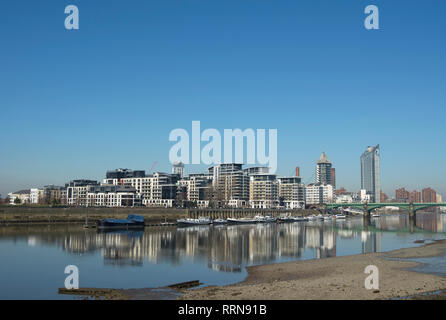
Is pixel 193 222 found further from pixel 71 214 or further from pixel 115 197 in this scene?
pixel 115 197

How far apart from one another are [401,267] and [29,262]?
147 ft

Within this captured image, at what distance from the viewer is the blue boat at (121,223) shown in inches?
4208

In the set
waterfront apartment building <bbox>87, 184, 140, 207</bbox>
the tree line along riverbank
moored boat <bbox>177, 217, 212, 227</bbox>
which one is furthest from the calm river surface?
waterfront apartment building <bbox>87, 184, 140, 207</bbox>

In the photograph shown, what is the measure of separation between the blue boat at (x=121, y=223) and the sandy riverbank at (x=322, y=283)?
69.2 m

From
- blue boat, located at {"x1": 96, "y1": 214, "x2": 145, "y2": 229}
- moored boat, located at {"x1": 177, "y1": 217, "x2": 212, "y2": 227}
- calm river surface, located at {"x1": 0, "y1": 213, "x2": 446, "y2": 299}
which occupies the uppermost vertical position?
calm river surface, located at {"x1": 0, "y1": 213, "x2": 446, "y2": 299}

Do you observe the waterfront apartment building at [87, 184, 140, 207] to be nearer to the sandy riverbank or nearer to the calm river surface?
the calm river surface

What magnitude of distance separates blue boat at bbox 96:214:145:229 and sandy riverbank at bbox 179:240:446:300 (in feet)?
227

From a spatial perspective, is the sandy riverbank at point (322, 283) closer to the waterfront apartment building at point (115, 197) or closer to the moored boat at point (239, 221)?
the moored boat at point (239, 221)

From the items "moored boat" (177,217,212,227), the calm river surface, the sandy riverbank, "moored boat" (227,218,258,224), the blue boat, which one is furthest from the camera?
"moored boat" (227,218,258,224)

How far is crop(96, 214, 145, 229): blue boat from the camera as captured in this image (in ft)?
351

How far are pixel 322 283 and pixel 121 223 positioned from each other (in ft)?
279

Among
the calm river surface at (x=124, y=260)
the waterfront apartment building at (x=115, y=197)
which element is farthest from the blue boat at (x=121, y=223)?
the waterfront apartment building at (x=115, y=197)

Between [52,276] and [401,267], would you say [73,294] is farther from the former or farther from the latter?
[401,267]
